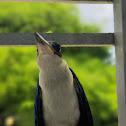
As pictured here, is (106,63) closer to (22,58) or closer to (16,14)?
(22,58)

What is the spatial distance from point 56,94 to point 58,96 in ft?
0.04

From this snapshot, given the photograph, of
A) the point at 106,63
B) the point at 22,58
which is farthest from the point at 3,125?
the point at 106,63

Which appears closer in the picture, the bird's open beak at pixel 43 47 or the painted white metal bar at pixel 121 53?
the bird's open beak at pixel 43 47

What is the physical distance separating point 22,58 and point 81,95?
110 inches

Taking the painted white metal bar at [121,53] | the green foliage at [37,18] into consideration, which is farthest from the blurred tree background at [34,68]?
the painted white metal bar at [121,53]

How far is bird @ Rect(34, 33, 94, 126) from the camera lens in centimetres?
85

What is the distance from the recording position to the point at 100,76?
11.6 ft

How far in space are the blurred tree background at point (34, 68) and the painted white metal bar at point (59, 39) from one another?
2.20 meters

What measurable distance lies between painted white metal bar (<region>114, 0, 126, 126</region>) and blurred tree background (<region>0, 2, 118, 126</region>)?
2186 mm

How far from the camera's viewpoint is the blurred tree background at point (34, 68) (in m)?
3.38

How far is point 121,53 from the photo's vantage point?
3.18 feet

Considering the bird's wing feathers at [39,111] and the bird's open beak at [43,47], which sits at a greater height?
the bird's open beak at [43,47]

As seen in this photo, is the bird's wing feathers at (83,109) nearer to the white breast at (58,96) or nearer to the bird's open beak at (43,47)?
the white breast at (58,96)

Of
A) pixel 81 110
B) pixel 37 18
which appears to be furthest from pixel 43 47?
pixel 37 18
